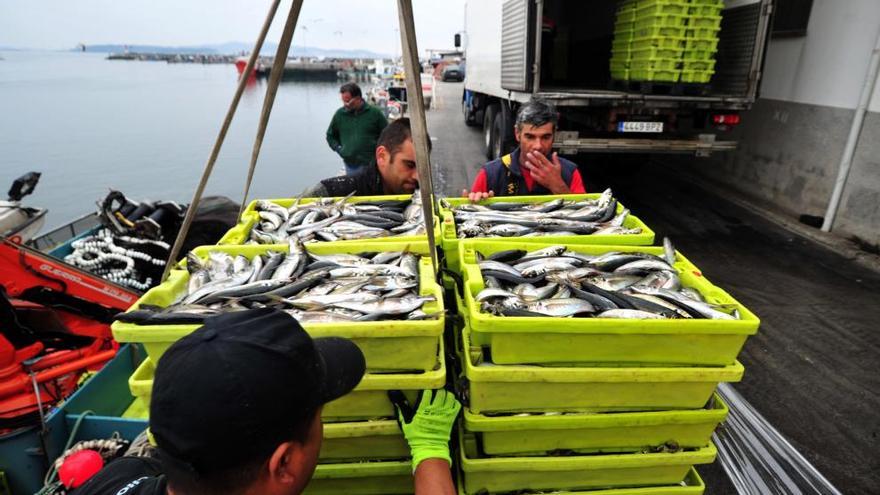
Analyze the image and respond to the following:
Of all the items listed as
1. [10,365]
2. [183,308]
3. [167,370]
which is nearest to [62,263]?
[10,365]

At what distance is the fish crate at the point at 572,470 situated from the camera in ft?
5.88

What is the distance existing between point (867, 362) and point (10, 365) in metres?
7.12

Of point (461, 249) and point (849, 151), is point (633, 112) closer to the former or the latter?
point (849, 151)

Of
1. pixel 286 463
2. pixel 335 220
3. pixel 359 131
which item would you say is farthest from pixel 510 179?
pixel 359 131

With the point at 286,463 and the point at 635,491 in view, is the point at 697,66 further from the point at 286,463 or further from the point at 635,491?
the point at 286,463

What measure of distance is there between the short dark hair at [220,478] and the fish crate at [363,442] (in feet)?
2.01

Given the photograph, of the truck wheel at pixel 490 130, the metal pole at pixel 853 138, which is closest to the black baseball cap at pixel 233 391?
the metal pole at pixel 853 138

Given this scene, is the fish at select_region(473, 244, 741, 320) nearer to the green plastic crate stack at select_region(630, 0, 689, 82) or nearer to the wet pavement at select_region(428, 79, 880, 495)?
the wet pavement at select_region(428, 79, 880, 495)

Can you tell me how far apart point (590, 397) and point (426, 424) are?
0.63m

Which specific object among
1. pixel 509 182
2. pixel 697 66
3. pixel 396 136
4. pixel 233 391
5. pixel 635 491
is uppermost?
pixel 697 66

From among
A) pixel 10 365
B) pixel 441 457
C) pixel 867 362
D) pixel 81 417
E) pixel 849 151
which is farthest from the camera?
pixel 849 151

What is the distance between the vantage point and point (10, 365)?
126 inches

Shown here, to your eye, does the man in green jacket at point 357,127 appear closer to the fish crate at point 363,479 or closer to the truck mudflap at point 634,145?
the truck mudflap at point 634,145

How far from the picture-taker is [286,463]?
123 cm
